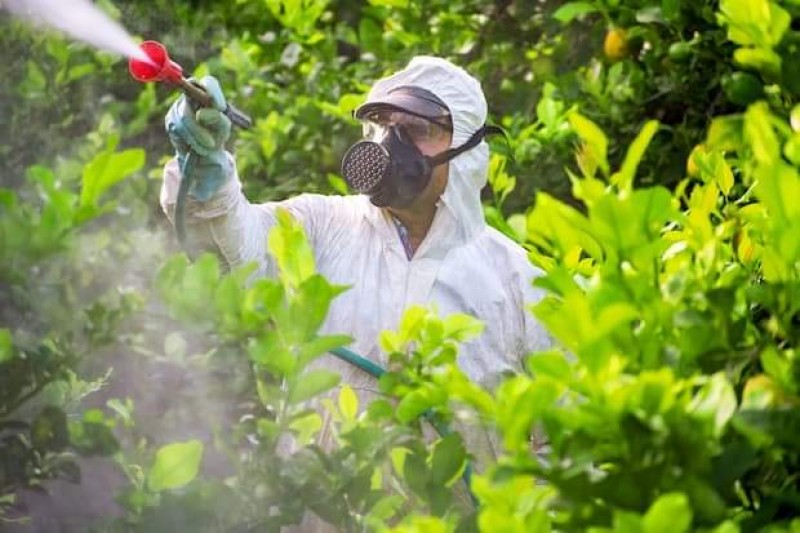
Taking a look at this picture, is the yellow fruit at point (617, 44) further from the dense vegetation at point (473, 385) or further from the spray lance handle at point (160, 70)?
the spray lance handle at point (160, 70)

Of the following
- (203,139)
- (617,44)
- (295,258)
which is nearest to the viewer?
(295,258)

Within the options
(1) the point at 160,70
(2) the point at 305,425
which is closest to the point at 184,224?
(1) the point at 160,70

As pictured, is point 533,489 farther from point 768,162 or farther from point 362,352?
point 362,352

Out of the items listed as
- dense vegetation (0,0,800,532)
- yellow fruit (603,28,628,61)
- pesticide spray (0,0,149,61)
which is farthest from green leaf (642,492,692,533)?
yellow fruit (603,28,628,61)

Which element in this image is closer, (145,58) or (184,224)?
(145,58)

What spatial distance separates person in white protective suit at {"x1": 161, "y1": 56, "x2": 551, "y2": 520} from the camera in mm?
3943

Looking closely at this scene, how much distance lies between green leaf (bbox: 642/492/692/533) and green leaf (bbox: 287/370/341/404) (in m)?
0.60

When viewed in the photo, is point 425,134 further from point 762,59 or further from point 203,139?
point 762,59

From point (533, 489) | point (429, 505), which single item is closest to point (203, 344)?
point (429, 505)

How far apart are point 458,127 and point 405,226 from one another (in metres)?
0.23

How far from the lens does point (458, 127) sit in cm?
429

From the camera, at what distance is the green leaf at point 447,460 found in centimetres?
254

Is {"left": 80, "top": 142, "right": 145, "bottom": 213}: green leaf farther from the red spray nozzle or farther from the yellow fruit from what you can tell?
the yellow fruit

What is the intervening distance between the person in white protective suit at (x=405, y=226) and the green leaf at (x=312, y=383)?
1.30 metres
